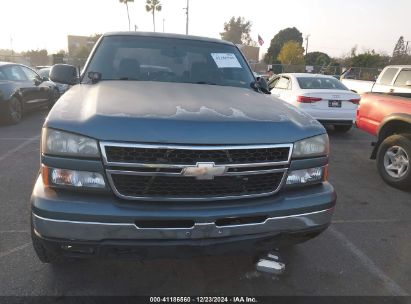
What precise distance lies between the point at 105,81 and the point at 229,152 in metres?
1.76

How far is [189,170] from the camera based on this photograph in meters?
2.43

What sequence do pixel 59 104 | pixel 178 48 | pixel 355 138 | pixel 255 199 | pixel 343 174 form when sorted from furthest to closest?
pixel 355 138 → pixel 343 174 → pixel 178 48 → pixel 59 104 → pixel 255 199

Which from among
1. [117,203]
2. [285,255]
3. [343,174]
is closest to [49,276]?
[117,203]

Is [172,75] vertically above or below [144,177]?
above

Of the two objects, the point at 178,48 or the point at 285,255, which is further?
the point at 178,48

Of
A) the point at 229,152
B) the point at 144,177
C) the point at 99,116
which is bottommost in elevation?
the point at 144,177

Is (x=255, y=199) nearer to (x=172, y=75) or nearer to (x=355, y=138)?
(x=172, y=75)

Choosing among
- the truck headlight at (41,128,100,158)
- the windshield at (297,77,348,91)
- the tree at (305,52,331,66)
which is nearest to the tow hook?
the truck headlight at (41,128,100,158)

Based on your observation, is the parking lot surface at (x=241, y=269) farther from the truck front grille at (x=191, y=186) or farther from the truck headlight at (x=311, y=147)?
the truck headlight at (x=311, y=147)

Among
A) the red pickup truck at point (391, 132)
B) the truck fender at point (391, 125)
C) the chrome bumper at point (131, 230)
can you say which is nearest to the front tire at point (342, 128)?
the red pickup truck at point (391, 132)

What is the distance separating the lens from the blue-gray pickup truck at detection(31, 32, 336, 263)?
237 cm

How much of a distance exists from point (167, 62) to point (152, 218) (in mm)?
2180

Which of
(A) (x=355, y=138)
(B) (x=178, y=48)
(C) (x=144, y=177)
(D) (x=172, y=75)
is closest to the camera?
(C) (x=144, y=177)

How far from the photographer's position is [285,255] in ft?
11.6
